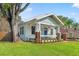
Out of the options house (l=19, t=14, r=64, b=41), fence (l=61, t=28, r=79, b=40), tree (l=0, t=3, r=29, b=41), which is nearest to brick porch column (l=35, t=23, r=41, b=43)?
house (l=19, t=14, r=64, b=41)

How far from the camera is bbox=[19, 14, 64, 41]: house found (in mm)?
19772

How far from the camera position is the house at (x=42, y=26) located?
64.9ft

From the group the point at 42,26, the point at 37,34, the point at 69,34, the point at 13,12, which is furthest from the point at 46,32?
the point at 13,12

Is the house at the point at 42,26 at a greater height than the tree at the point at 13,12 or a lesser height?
lesser

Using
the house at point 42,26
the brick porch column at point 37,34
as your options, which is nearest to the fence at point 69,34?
the house at point 42,26

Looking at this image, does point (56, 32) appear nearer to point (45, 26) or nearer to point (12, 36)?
point (45, 26)

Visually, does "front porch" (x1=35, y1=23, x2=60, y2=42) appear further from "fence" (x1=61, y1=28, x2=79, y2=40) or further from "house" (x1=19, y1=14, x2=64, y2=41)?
"fence" (x1=61, y1=28, x2=79, y2=40)

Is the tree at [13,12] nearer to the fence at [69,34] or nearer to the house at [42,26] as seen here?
the house at [42,26]

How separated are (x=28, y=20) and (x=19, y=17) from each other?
0.90 metres

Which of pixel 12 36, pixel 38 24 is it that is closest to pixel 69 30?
pixel 38 24

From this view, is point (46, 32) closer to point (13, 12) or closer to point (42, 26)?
point (42, 26)

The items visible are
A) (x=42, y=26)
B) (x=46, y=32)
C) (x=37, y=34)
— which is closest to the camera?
(x=37, y=34)

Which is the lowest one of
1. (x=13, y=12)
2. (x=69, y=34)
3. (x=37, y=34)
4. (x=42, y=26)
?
(x=69, y=34)

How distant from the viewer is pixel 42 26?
→ 2044 centimetres
